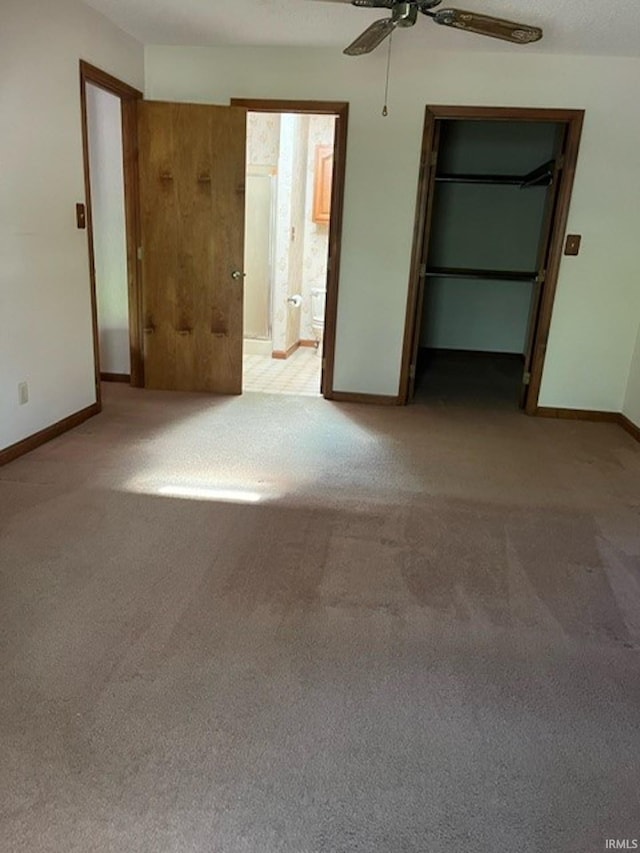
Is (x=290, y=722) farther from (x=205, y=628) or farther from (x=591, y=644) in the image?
(x=591, y=644)

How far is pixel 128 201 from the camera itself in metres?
4.38

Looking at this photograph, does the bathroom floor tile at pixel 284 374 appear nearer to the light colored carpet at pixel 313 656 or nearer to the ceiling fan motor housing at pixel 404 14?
the light colored carpet at pixel 313 656

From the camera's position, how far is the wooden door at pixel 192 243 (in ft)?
13.6

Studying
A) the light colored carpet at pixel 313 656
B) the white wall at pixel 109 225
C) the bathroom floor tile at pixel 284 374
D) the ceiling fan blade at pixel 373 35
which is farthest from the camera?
the bathroom floor tile at pixel 284 374

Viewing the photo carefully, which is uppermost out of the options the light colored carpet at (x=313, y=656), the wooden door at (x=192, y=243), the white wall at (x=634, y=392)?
the wooden door at (x=192, y=243)

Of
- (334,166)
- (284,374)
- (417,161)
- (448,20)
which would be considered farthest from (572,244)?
(284,374)

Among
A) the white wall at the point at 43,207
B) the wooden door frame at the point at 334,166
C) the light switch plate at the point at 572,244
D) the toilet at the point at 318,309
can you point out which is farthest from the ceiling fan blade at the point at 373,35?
the toilet at the point at 318,309

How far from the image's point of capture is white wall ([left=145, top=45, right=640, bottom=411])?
12.7 ft

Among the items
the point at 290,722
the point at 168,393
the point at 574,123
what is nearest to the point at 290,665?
the point at 290,722

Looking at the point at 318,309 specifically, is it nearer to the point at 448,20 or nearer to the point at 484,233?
the point at 484,233

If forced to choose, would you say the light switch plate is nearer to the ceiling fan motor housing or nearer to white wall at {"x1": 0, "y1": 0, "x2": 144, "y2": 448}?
the ceiling fan motor housing

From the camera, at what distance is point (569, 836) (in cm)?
128

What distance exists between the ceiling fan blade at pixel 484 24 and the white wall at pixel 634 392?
2.24 meters

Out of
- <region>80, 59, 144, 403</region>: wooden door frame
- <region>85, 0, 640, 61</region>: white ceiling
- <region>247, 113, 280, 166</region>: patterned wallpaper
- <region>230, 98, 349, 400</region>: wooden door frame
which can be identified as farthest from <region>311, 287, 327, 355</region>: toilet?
<region>85, 0, 640, 61</region>: white ceiling
